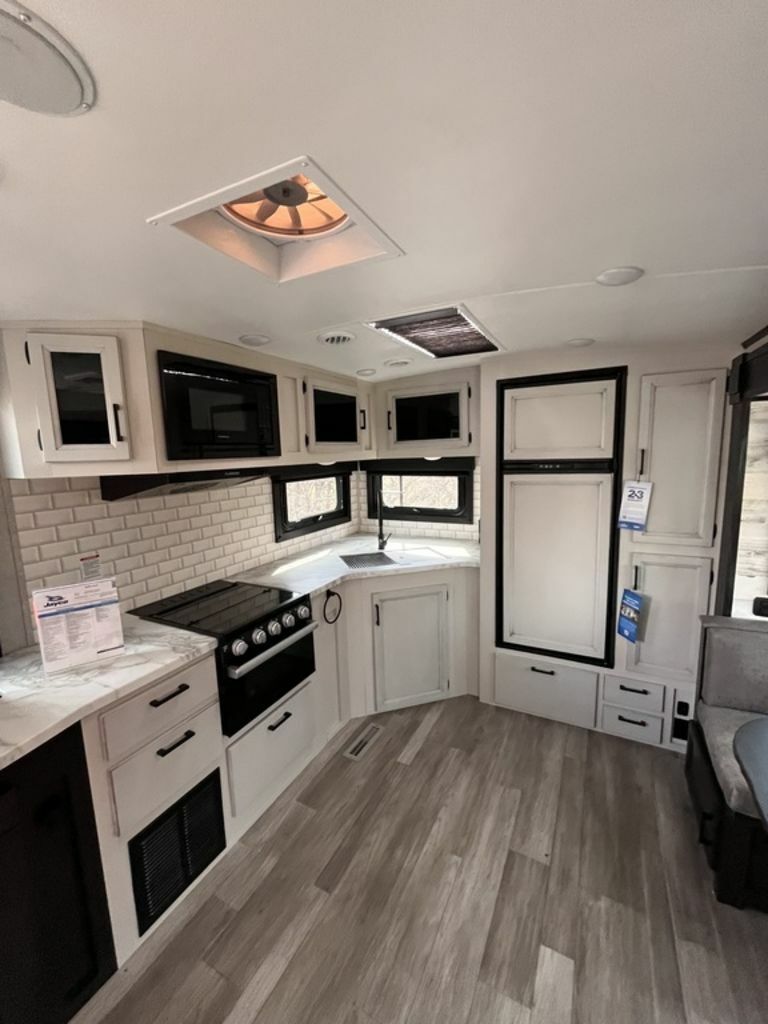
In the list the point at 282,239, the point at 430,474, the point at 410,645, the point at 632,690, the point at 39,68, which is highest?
the point at 282,239

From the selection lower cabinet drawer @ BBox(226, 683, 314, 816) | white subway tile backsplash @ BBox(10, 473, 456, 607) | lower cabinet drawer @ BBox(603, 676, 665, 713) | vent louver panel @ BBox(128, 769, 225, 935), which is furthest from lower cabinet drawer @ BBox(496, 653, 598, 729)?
vent louver panel @ BBox(128, 769, 225, 935)

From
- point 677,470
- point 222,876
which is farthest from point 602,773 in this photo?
point 222,876

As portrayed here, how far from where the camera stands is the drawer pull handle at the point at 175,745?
1.53 metres

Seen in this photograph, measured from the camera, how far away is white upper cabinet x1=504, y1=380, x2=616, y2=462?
90.0 inches

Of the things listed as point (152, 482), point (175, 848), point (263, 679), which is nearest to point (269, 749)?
point (263, 679)

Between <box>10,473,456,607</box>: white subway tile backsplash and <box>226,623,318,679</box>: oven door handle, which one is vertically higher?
<box>10,473,456,607</box>: white subway tile backsplash

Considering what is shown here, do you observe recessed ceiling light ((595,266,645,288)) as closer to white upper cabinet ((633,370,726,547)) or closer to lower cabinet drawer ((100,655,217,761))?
white upper cabinet ((633,370,726,547))

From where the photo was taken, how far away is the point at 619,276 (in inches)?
49.4

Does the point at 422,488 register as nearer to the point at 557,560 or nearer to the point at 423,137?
the point at 557,560

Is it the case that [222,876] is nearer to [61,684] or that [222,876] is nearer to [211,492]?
[61,684]

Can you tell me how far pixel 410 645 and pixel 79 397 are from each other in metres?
2.18

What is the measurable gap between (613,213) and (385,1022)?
2.28 meters

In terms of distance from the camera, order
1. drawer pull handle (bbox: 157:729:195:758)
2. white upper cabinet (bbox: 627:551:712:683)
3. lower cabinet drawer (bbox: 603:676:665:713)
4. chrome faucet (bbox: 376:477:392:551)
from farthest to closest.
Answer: chrome faucet (bbox: 376:477:392:551) → lower cabinet drawer (bbox: 603:676:665:713) → white upper cabinet (bbox: 627:551:712:683) → drawer pull handle (bbox: 157:729:195:758)

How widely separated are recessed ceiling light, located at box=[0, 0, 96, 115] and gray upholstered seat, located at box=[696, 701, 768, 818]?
2.33m
